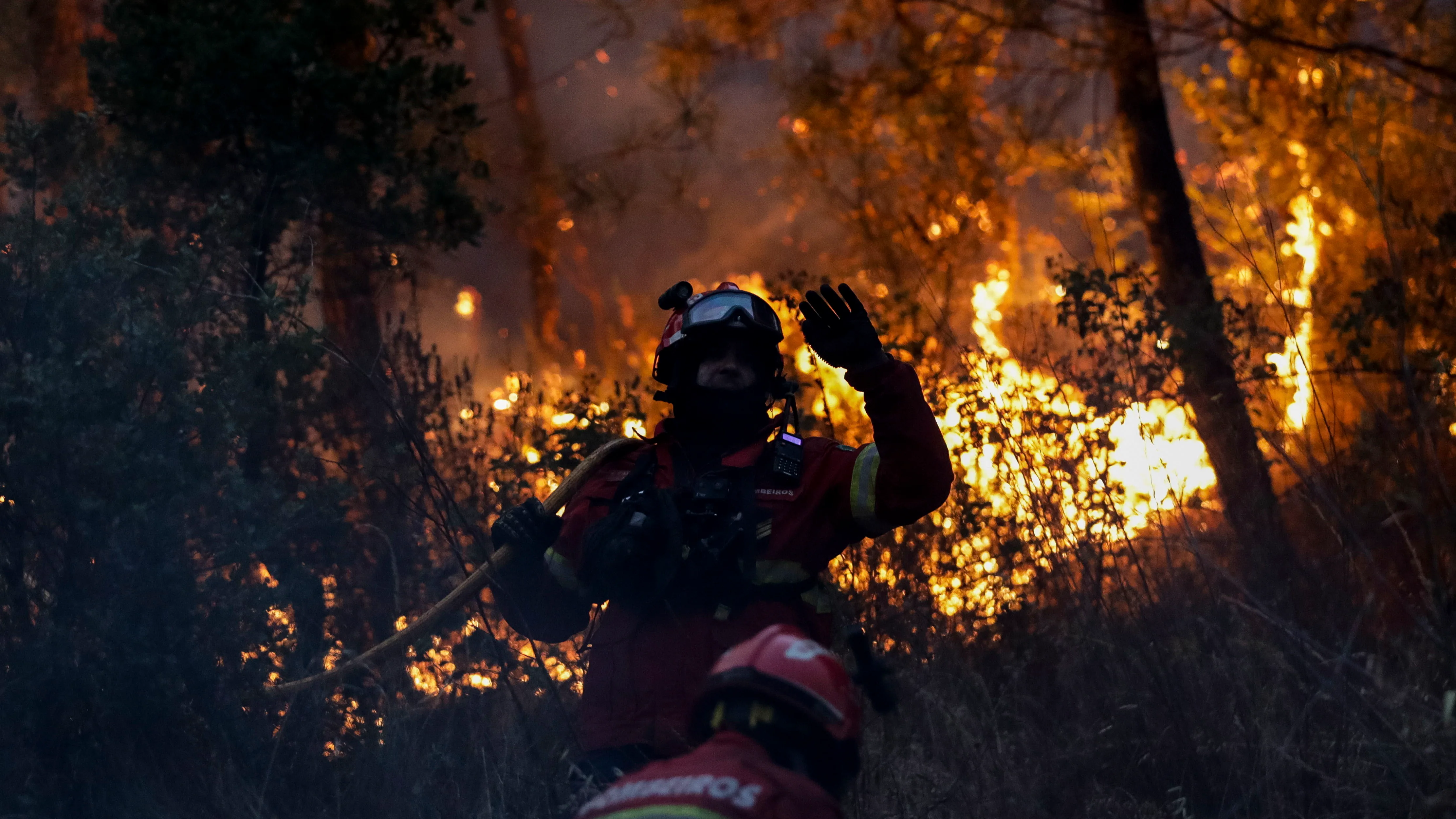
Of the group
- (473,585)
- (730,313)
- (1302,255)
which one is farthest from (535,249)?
(730,313)

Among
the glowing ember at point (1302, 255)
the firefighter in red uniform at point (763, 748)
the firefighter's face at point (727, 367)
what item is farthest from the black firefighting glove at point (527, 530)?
the glowing ember at point (1302, 255)

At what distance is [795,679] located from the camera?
199cm

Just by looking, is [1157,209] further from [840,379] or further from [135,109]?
[135,109]

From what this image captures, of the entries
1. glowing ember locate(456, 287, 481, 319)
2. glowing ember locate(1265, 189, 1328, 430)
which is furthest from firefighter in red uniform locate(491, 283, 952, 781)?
glowing ember locate(456, 287, 481, 319)

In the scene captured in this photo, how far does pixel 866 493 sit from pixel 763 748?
124 cm

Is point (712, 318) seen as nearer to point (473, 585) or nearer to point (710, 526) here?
point (710, 526)

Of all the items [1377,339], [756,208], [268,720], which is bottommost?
[268,720]

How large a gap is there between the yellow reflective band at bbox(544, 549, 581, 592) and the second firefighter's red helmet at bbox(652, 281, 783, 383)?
0.65 metres

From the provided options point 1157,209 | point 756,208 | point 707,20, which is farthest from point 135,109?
point 756,208

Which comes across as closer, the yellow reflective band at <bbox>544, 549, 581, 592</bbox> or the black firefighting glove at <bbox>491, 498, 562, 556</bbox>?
the black firefighting glove at <bbox>491, 498, 562, 556</bbox>

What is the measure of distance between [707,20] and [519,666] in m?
5.19

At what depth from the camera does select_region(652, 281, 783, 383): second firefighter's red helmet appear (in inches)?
137

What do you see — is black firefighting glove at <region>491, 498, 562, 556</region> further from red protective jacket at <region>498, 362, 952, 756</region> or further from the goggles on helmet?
the goggles on helmet

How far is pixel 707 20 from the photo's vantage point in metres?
8.43
